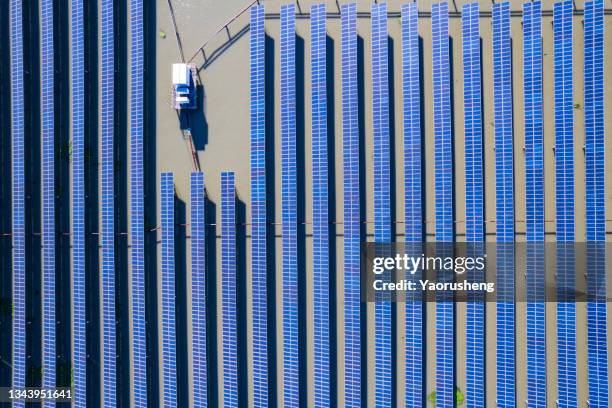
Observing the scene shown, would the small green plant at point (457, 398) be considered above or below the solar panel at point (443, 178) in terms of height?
below

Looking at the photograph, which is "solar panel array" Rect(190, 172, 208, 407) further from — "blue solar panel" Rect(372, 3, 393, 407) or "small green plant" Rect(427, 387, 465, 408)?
"small green plant" Rect(427, 387, 465, 408)

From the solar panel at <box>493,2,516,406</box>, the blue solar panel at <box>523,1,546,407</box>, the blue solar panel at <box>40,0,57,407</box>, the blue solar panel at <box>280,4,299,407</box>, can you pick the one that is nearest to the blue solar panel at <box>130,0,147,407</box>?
the blue solar panel at <box>40,0,57,407</box>

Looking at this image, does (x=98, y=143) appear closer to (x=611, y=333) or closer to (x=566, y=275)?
(x=566, y=275)

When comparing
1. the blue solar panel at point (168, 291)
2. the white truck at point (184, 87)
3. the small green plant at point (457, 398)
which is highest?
the white truck at point (184, 87)

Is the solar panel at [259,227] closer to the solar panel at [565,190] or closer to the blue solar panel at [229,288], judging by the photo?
the blue solar panel at [229,288]

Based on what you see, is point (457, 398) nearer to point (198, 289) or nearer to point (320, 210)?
point (320, 210)

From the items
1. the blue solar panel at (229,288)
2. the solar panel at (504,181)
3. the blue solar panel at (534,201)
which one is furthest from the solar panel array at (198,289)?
the blue solar panel at (534,201)
